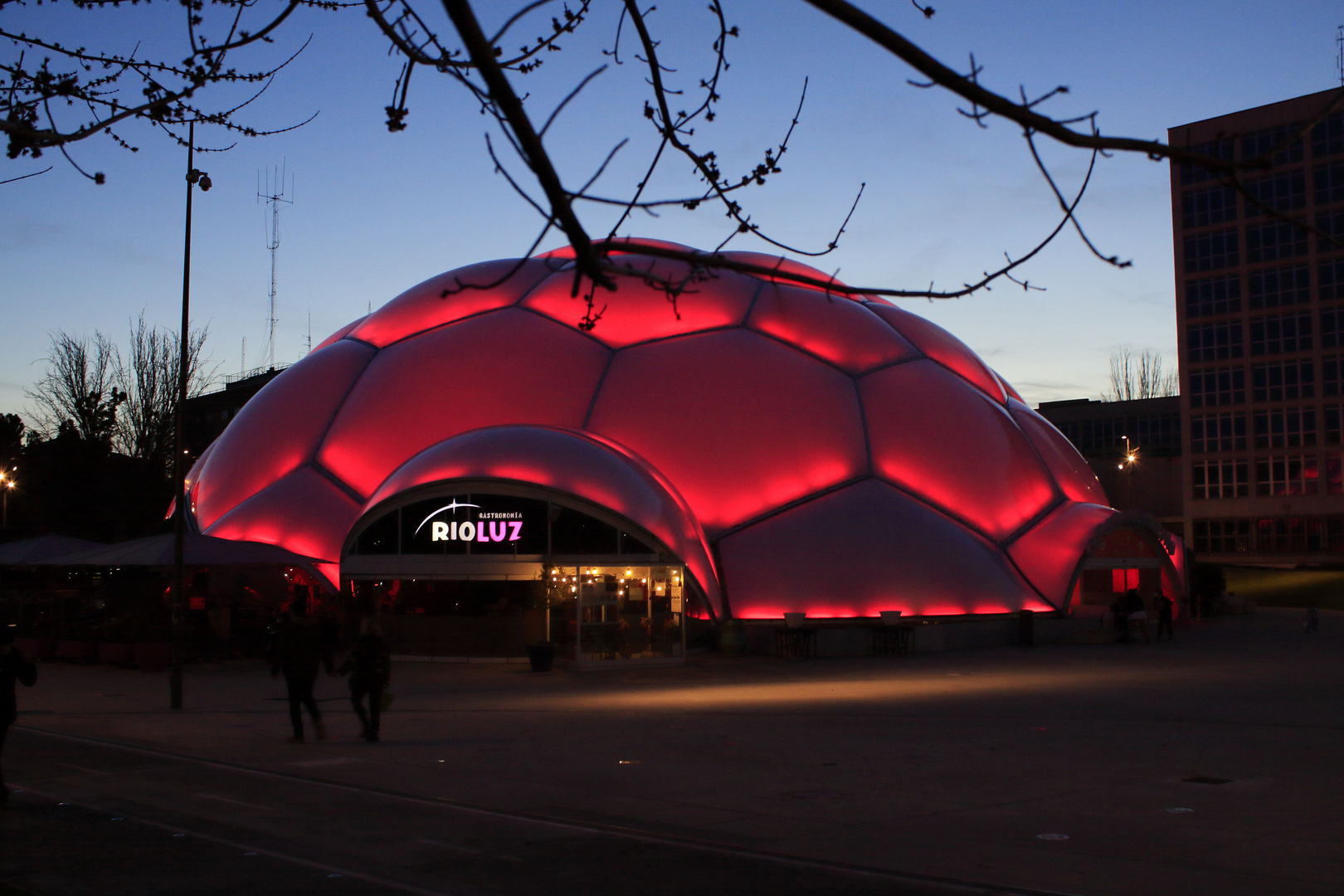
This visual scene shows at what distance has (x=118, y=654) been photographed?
23.0 meters

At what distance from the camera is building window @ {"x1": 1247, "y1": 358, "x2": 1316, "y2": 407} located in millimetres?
66375

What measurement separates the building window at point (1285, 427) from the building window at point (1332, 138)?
14.3 metres

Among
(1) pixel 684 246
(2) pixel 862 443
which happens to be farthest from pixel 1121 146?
(1) pixel 684 246

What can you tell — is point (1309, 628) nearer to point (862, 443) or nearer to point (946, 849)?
point (862, 443)

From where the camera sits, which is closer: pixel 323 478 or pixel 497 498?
pixel 497 498

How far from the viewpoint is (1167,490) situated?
Result: 257 ft

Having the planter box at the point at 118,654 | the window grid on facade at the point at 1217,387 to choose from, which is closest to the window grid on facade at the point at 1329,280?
the window grid on facade at the point at 1217,387

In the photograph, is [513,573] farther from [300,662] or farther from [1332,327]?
[1332,327]

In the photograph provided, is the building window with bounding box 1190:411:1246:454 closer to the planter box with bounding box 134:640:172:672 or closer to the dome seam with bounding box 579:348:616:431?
the dome seam with bounding box 579:348:616:431

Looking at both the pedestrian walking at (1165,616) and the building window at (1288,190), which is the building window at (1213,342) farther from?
the pedestrian walking at (1165,616)

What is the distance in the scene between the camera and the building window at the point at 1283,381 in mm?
66375

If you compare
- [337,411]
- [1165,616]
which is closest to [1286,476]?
[1165,616]

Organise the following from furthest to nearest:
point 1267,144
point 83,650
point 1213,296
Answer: point 1213,296, point 1267,144, point 83,650

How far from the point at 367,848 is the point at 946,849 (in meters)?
3.67
